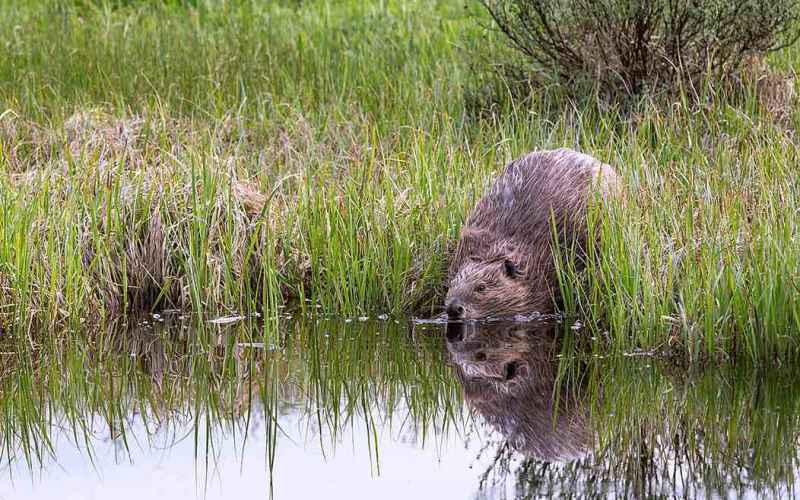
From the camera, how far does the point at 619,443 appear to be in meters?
3.71

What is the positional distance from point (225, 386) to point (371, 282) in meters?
1.22

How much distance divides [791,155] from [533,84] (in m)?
2.15

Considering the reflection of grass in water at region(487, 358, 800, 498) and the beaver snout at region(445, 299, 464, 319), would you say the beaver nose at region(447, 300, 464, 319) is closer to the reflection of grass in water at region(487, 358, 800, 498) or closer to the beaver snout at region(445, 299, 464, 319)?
the beaver snout at region(445, 299, 464, 319)

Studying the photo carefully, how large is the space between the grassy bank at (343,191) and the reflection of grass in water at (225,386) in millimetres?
259

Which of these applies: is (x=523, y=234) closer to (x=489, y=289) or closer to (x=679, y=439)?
(x=489, y=289)

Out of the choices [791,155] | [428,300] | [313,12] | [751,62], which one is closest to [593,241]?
[428,300]

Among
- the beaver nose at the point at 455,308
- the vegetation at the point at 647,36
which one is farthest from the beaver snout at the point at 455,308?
the vegetation at the point at 647,36

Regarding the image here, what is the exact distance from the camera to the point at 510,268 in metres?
5.47

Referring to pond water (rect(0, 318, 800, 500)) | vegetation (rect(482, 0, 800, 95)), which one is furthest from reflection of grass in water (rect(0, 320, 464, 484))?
vegetation (rect(482, 0, 800, 95))

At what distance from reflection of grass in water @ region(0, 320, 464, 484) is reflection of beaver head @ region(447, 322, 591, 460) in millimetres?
116

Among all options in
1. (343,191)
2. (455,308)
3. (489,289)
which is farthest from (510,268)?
(343,191)

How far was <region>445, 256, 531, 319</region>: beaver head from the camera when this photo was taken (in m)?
5.34

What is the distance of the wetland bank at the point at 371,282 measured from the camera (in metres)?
3.86

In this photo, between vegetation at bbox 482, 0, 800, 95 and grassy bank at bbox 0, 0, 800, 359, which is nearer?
grassy bank at bbox 0, 0, 800, 359
